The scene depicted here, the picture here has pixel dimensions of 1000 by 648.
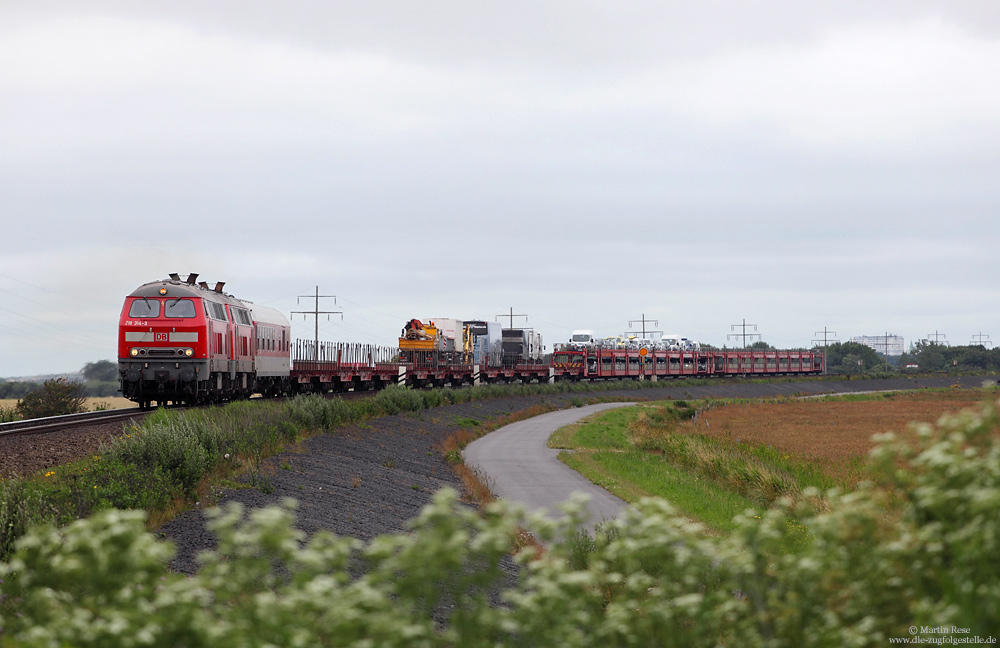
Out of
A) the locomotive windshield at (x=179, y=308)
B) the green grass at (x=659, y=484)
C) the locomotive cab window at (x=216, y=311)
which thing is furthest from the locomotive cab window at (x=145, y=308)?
the green grass at (x=659, y=484)

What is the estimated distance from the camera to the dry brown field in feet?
113

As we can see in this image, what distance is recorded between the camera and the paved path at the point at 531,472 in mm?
21984

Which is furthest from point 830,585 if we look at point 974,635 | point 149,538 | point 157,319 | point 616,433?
point 616,433

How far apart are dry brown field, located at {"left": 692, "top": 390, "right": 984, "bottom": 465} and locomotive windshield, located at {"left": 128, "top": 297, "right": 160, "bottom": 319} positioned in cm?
2100

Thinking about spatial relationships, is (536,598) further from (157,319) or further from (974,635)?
(157,319)

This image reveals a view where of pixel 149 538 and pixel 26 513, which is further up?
pixel 149 538

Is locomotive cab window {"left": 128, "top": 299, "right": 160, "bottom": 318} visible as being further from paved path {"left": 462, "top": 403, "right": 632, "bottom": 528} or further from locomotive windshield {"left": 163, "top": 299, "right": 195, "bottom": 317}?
paved path {"left": 462, "top": 403, "right": 632, "bottom": 528}

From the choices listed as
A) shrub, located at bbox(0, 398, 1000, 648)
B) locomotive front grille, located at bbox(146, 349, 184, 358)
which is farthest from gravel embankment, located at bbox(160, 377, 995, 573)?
shrub, located at bbox(0, 398, 1000, 648)

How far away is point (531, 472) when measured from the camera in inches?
1112

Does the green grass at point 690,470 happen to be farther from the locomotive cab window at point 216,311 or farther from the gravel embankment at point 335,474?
the locomotive cab window at point 216,311

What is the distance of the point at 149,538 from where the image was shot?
13.7ft

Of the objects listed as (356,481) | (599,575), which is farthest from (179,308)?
(599,575)

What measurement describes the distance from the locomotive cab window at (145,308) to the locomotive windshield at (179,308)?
0.39 m

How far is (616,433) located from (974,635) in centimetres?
4041
